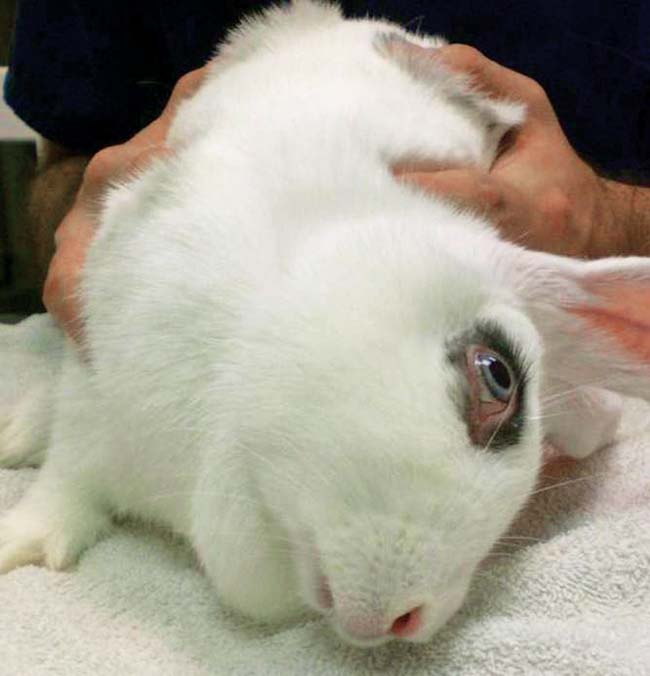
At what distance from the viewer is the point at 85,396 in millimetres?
1040

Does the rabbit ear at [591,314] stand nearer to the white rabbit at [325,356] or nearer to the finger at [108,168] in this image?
the white rabbit at [325,356]

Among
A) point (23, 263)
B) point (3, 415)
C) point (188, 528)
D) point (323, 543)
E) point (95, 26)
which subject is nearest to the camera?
point (323, 543)

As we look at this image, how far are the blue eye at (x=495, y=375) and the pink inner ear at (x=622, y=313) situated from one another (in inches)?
6.5

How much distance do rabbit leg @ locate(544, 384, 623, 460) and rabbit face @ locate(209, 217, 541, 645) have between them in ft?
0.56

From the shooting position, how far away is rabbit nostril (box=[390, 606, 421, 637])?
71cm

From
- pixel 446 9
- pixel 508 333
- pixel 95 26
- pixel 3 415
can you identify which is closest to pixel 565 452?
pixel 508 333

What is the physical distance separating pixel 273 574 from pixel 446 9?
115cm

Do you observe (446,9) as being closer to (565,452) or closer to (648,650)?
(565,452)

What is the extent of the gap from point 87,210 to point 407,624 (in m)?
0.80

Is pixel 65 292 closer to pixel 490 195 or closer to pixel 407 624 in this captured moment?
pixel 490 195

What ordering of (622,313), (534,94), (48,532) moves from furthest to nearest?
(534,94) → (48,532) → (622,313)

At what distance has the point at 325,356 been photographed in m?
0.75

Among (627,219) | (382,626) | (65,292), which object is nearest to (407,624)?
(382,626)

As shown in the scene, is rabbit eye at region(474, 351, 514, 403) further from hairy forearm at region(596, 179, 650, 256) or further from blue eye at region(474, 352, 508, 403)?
hairy forearm at region(596, 179, 650, 256)
